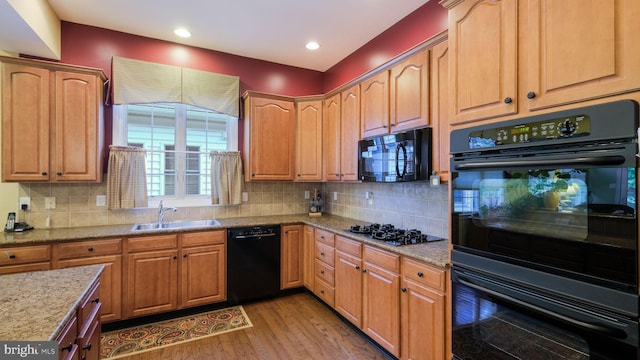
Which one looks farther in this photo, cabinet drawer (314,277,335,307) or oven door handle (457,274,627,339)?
cabinet drawer (314,277,335,307)

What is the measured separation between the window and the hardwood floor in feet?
5.39

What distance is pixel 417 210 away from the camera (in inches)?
113

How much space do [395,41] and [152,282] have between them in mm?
3453

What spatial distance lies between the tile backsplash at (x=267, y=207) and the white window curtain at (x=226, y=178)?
0.52 ft

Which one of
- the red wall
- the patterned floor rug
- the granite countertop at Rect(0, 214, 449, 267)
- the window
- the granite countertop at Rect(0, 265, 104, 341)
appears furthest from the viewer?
the window

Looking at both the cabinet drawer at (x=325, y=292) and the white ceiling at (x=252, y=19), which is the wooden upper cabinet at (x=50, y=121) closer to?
the white ceiling at (x=252, y=19)

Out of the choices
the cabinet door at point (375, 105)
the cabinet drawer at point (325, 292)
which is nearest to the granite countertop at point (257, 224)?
the cabinet drawer at point (325, 292)

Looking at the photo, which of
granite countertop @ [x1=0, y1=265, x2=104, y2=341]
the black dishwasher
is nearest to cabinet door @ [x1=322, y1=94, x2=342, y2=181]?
the black dishwasher

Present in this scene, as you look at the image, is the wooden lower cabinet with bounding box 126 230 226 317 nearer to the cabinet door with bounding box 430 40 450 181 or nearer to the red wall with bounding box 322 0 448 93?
the cabinet door with bounding box 430 40 450 181

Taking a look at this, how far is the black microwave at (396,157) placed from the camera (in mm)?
2361

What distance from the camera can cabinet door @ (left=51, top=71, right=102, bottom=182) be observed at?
2824mm

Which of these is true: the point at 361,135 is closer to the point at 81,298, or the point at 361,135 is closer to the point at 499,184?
the point at 499,184

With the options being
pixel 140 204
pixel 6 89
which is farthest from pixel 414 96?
pixel 6 89

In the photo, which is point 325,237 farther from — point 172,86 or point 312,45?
point 172,86
